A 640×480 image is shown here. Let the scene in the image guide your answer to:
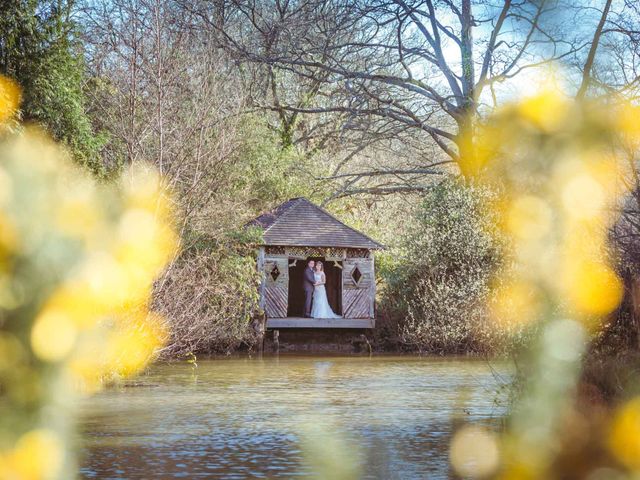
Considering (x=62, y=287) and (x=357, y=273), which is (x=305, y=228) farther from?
(x=62, y=287)

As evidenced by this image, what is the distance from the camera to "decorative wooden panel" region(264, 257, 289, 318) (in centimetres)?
3152

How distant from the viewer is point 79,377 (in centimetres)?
1719

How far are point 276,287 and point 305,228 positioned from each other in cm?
190

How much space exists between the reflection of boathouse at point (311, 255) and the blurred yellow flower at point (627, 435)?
68.6 ft

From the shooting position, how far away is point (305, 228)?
31.8 meters

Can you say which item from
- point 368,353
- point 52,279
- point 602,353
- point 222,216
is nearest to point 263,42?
point 222,216

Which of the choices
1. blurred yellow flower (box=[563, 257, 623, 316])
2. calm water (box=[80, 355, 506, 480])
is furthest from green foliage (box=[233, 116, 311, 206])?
blurred yellow flower (box=[563, 257, 623, 316])

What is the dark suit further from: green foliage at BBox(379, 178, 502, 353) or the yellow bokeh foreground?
the yellow bokeh foreground

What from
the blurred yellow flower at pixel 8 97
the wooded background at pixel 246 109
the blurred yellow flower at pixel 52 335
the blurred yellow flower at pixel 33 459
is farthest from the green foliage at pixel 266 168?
the blurred yellow flower at pixel 33 459

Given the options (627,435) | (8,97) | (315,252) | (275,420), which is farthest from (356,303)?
(627,435)

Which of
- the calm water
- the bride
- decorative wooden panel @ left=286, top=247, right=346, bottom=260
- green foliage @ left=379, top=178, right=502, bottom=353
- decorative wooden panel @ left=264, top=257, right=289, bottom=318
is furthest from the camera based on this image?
the bride

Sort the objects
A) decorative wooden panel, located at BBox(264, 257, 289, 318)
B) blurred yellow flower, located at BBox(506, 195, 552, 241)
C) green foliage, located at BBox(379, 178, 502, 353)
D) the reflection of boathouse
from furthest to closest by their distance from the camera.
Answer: decorative wooden panel, located at BBox(264, 257, 289, 318) < the reflection of boathouse < green foliage, located at BBox(379, 178, 502, 353) < blurred yellow flower, located at BBox(506, 195, 552, 241)

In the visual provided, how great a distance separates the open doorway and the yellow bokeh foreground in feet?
48.2

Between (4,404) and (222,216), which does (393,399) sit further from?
(222,216)
